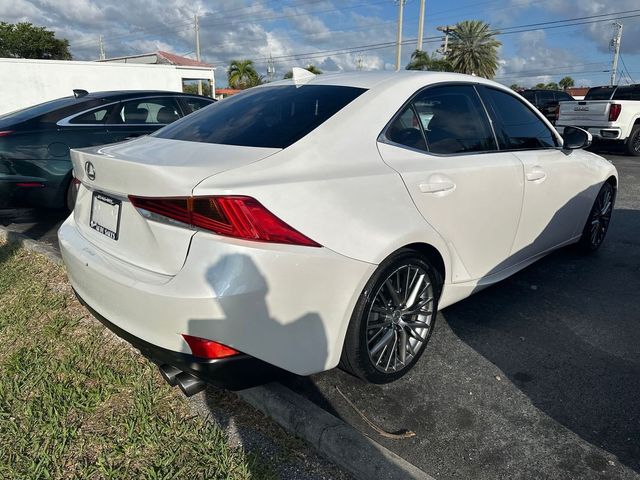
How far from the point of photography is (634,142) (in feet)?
39.5

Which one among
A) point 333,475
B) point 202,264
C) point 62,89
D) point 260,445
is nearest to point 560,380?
point 333,475

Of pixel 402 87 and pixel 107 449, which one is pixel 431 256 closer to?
pixel 402 87

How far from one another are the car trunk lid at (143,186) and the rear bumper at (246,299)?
3.0 inches

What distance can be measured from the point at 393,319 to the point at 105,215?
1.50 metres

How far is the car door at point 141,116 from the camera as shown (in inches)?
228

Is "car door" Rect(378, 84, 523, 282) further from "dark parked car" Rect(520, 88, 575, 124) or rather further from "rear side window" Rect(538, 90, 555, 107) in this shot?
"rear side window" Rect(538, 90, 555, 107)

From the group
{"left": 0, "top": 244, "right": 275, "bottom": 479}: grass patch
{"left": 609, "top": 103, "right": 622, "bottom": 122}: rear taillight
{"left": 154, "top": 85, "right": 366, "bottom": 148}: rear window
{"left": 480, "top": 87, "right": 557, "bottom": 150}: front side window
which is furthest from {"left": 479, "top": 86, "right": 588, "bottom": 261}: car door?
{"left": 609, "top": 103, "right": 622, "bottom": 122}: rear taillight

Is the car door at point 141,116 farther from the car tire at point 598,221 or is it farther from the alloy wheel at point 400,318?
the car tire at point 598,221

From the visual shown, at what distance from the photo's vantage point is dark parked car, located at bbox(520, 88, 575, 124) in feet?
57.2

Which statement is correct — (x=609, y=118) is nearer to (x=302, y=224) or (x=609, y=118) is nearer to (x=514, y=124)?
(x=514, y=124)

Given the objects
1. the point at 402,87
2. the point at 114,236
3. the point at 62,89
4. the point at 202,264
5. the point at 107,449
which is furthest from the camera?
the point at 62,89

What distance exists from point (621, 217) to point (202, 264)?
5.96 m

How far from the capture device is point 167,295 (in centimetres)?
190

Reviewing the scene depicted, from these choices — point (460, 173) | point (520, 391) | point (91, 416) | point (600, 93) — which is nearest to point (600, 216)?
point (460, 173)
